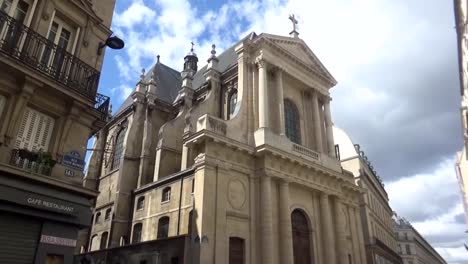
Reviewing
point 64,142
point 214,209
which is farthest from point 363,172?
point 64,142

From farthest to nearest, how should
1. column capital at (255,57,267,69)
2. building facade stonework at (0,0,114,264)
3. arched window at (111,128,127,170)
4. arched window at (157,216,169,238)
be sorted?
1. arched window at (111,128,127,170)
2. column capital at (255,57,267,69)
3. arched window at (157,216,169,238)
4. building facade stonework at (0,0,114,264)

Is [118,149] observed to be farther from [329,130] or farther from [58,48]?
[58,48]

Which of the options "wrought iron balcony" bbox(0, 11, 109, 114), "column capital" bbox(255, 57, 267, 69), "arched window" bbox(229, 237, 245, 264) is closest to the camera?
"wrought iron balcony" bbox(0, 11, 109, 114)

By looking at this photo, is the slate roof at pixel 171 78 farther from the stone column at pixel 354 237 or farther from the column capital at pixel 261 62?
the stone column at pixel 354 237

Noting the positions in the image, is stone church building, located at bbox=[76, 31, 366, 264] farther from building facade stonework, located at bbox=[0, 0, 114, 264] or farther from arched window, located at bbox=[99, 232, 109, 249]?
building facade stonework, located at bbox=[0, 0, 114, 264]

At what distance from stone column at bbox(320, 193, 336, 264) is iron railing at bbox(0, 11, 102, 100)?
13959mm

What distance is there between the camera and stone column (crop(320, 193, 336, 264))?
18502 mm

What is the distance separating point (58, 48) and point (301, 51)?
55.5ft

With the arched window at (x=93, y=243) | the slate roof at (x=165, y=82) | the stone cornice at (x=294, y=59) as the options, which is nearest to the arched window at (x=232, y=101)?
Answer: the stone cornice at (x=294, y=59)

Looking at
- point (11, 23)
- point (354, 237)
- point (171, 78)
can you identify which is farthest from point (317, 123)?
point (11, 23)

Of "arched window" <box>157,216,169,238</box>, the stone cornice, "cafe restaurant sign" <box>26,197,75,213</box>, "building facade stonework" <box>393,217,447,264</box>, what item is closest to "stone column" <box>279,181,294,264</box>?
"arched window" <box>157,216,169,238</box>

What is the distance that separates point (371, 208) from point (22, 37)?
31.8 meters

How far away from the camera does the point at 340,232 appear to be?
19812 millimetres

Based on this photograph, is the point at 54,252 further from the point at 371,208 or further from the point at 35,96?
the point at 371,208
